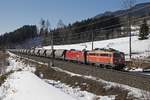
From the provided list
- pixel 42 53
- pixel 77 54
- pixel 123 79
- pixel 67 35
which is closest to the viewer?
pixel 123 79

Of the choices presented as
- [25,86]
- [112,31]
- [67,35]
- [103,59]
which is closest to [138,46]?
[103,59]

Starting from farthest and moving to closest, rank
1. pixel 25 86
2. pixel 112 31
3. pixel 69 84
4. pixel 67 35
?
pixel 67 35, pixel 112 31, pixel 69 84, pixel 25 86

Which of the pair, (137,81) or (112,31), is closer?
(137,81)

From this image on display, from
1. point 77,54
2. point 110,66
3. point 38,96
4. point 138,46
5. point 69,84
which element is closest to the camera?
Result: point 38,96

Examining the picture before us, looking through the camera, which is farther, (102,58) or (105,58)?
(102,58)

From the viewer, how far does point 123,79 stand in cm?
2722

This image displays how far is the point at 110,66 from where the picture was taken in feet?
140

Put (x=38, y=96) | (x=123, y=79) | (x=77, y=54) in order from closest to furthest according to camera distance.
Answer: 1. (x=38, y=96)
2. (x=123, y=79)
3. (x=77, y=54)

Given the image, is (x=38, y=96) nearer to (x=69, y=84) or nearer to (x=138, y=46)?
(x=69, y=84)

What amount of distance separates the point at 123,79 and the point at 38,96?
32.9 feet

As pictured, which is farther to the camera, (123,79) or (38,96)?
(123,79)

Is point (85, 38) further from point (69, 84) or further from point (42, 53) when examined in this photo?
point (69, 84)

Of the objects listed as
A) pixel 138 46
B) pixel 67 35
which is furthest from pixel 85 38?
pixel 138 46

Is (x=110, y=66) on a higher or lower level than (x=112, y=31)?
lower
